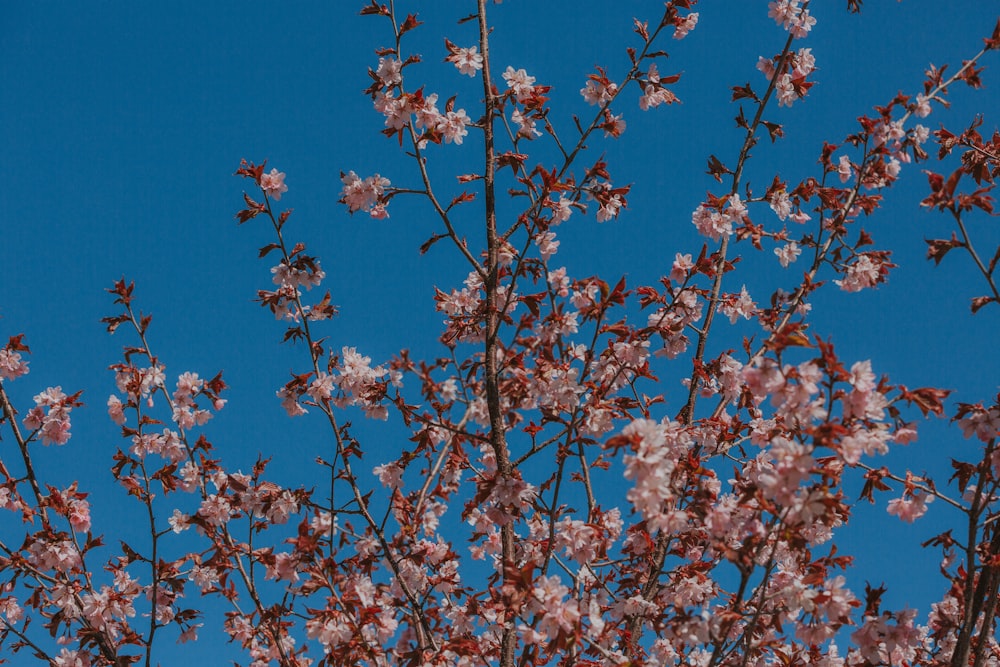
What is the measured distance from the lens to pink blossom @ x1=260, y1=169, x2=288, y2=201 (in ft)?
16.4

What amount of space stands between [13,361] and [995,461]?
18.9 feet

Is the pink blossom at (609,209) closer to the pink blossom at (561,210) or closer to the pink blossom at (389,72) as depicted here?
the pink blossom at (561,210)

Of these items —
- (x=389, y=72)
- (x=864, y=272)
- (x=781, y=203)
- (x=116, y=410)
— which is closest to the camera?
(x=389, y=72)

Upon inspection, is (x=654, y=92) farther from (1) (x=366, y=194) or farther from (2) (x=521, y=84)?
(1) (x=366, y=194)

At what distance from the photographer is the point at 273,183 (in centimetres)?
501

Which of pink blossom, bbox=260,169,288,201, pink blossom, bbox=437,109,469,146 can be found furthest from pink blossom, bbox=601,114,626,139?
pink blossom, bbox=260,169,288,201

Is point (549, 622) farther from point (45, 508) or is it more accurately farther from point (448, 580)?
point (45, 508)

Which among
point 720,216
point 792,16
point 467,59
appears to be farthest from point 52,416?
point 792,16

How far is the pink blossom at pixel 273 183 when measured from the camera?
500cm

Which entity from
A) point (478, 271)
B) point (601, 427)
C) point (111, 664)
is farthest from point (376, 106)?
point (111, 664)

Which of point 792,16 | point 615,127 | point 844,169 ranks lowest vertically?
point 615,127

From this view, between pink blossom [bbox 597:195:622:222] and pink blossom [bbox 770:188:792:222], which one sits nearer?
pink blossom [bbox 597:195:622:222]

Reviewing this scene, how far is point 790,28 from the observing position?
548cm

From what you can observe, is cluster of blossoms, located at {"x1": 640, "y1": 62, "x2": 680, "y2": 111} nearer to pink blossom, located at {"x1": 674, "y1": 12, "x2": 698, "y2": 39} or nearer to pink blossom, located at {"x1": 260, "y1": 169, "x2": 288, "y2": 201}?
pink blossom, located at {"x1": 674, "y1": 12, "x2": 698, "y2": 39}
